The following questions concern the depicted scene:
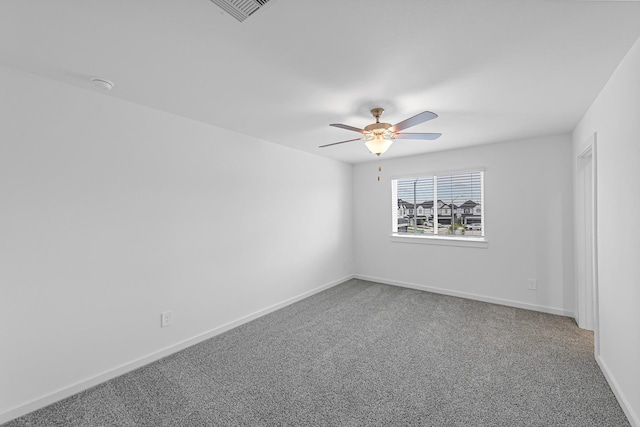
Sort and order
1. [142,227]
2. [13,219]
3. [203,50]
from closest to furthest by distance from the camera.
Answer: [203,50]
[13,219]
[142,227]

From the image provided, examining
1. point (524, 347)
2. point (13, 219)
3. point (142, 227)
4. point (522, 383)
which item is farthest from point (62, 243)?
point (524, 347)

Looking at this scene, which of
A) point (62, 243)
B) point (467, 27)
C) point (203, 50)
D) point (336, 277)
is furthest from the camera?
point (336, 277)

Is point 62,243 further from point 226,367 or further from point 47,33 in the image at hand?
point 226,367

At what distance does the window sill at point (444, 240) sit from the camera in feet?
13.7

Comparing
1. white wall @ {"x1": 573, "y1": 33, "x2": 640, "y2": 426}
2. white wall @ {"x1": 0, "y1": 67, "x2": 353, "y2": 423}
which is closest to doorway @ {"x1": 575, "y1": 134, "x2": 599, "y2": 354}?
white wall @ {"x1": 573, "y1": 33, "x2": 640, "y2": 426}

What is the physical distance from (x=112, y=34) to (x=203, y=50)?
0.46m

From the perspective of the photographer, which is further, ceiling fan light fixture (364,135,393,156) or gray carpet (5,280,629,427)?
ceiling fan light fixture (364,135,393,156)

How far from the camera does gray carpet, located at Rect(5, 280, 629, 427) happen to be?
1.87 meters

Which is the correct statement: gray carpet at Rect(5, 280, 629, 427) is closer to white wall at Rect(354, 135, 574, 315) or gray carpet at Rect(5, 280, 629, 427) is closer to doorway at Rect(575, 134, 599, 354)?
doorway at Rect(575, 134, 599, 354)

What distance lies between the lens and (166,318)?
2732mm

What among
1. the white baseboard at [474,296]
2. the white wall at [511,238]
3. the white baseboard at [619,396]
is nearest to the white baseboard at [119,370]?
the white baseboard at [474,296]

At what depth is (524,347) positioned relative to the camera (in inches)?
108

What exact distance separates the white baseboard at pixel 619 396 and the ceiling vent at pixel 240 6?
3.11m

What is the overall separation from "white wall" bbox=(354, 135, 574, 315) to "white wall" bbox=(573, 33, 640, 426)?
4.52 feet
